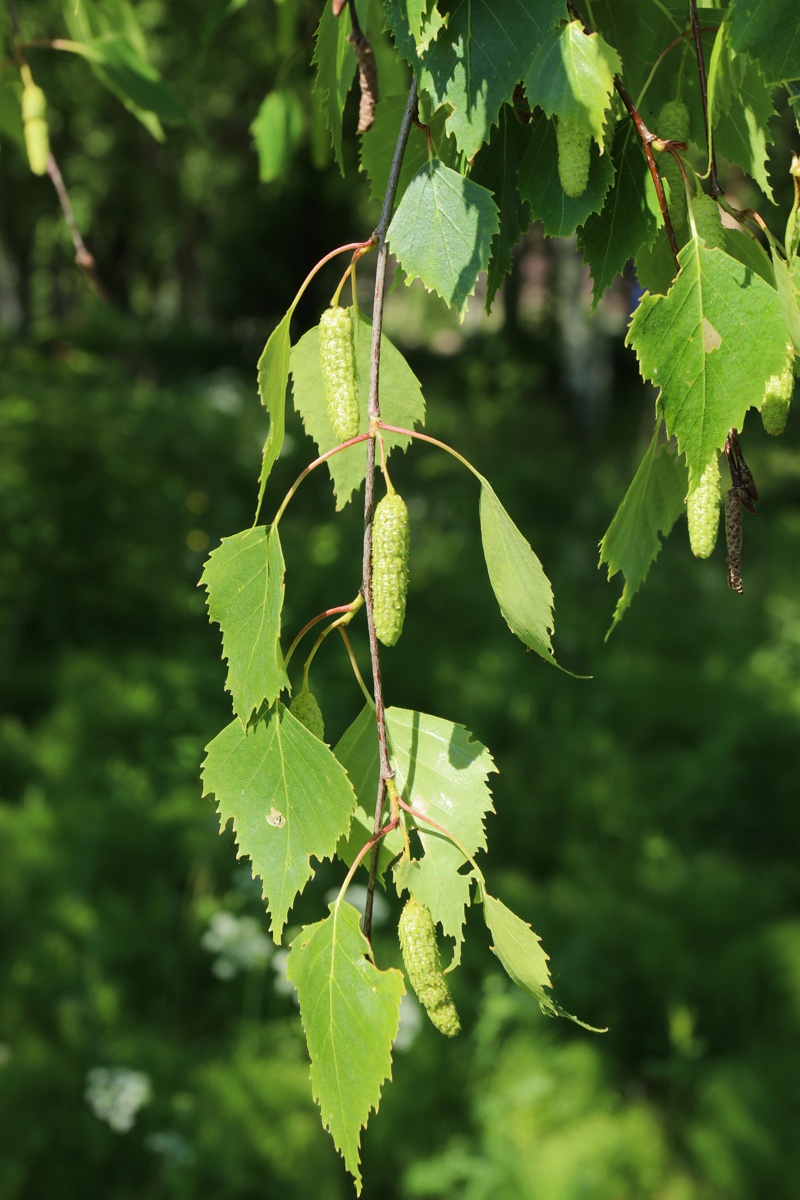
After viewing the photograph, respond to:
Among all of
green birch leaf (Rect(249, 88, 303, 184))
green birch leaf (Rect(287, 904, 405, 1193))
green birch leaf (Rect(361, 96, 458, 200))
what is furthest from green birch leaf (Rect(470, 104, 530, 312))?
green birch leaf (Rect(249, 88, 303, 184))

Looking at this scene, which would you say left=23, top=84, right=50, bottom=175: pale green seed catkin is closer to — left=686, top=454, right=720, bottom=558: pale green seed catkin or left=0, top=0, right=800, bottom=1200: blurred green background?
left=0, top=0, right=800, bottom=1200: blurred green background

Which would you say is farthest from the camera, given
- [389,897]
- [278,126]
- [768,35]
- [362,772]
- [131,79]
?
[389,897]

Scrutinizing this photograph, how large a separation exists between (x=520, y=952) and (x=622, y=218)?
1.26ft

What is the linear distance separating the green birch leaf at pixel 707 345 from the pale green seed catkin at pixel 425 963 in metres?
0.25

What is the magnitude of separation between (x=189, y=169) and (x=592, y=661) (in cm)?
880

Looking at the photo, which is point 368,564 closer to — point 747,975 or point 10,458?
point 747,975

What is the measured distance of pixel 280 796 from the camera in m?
0.58

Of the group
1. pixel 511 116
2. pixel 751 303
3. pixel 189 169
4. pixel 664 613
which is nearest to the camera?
pixel 751 303

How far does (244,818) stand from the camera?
1.94 ft

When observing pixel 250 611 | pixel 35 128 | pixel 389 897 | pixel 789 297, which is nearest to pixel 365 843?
pixel 250 611

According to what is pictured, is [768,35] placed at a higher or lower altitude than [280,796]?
higher

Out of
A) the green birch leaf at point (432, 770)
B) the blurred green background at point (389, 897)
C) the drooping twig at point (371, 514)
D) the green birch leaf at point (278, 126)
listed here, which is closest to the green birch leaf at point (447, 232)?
the drooping twig at point (371, 514)

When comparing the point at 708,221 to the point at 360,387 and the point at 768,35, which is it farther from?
the point at 360,387

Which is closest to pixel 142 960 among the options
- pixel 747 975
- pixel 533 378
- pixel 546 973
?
pixel 747 975
